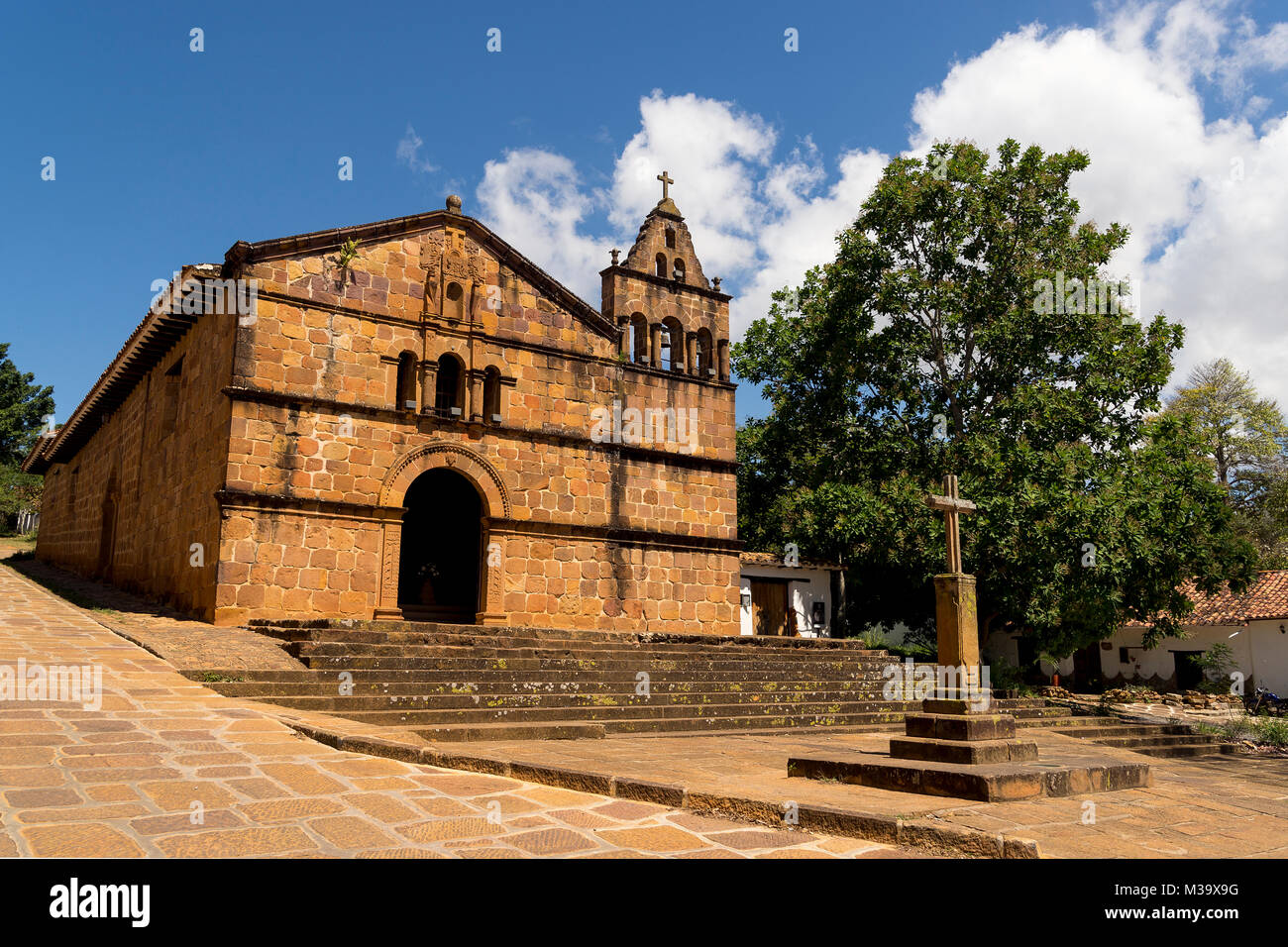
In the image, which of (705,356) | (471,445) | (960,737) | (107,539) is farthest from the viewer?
(107,539)

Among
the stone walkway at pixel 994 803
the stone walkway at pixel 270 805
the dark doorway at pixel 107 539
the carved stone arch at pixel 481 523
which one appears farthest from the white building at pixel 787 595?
the stone walkway at pixel 270 805

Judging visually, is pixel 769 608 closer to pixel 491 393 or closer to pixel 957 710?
pixel 491 393

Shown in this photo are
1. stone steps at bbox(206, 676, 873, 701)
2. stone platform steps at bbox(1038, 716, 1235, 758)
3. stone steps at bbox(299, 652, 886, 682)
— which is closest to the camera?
stone steps at bbox(206, 676, 873, 701)

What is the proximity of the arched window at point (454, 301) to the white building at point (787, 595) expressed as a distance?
12.2 meters

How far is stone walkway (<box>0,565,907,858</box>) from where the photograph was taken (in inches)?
156

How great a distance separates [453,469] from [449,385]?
184 cm

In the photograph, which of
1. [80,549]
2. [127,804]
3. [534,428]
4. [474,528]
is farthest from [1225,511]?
[80,549]

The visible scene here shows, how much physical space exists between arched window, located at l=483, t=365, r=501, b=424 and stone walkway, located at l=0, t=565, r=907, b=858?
9583mm

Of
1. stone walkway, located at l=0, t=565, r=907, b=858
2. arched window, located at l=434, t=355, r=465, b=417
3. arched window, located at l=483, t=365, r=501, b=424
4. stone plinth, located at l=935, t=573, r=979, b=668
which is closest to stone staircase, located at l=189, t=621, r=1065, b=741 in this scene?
stone walkway, located at l=0, t=565, r=907, b=858

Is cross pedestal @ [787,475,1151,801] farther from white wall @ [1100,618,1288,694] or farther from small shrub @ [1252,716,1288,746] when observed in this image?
white wall @ [1100,618,1288,694]

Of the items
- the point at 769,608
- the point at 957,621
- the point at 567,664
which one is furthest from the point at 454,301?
the point at 769,608

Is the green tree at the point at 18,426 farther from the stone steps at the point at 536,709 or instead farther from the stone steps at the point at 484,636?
the stone steps at the point at 536,709

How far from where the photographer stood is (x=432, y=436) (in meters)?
15.7

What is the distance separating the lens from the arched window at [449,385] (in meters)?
16.4
